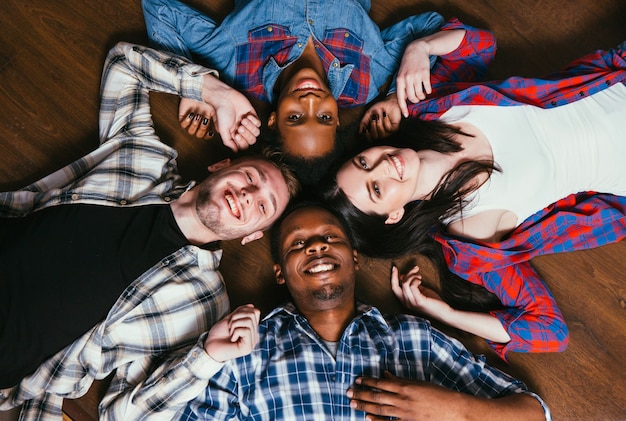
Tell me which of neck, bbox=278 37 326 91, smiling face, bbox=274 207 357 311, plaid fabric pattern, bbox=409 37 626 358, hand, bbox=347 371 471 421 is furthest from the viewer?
neck, bbox=278 37 326 91

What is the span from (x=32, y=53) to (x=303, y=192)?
1290 millimetres

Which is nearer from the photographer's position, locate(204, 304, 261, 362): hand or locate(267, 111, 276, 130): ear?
locate(204, 304, 261, 362): hand

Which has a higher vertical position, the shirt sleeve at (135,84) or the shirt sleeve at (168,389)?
the shirt sleeve at (135,84)

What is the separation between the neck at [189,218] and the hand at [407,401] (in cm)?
78

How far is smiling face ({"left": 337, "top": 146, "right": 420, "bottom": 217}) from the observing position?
1.68 m

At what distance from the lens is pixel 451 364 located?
1.84 metres

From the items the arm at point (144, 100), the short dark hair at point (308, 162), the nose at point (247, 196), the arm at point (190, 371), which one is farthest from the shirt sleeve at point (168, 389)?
the arm at point (144, 100)

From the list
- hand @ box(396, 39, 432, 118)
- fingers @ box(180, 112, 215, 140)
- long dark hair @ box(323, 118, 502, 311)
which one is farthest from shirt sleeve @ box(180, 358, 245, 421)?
hand @ box(396, 39, 432, 118)

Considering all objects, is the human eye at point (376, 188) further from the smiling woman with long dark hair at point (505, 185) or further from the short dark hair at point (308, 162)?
the short dark hair at point (308, 162)

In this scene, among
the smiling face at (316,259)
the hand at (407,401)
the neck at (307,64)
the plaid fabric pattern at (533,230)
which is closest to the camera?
the hand at (407,401)

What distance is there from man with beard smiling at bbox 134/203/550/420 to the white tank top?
21.3 inches

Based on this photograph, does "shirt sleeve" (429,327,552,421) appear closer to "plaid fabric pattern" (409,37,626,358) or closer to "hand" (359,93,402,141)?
"plaid fabric pattern" (409,37,626,358)

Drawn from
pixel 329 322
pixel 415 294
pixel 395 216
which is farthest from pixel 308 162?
pixel 415 294

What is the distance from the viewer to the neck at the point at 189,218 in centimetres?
182
